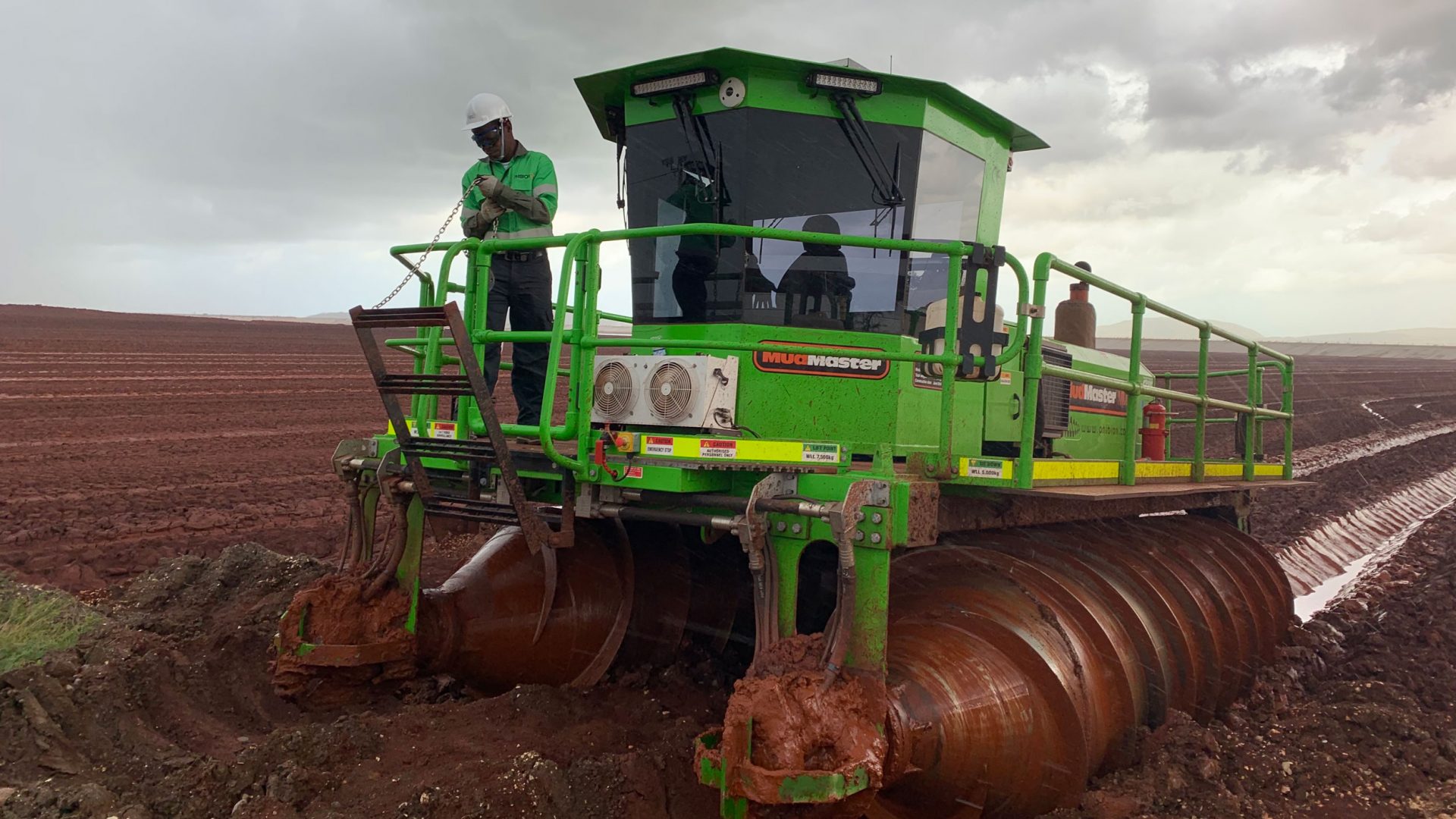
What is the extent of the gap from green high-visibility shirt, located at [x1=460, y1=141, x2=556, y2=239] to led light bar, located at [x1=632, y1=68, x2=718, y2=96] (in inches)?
26.4

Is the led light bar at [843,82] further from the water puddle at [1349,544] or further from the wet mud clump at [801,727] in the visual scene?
the water puddle at [1349,544]

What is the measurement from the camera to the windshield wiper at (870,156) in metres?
4.73

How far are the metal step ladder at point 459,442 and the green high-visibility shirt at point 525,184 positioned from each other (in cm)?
122

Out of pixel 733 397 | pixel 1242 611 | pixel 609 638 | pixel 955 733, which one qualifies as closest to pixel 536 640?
pixel 609 638

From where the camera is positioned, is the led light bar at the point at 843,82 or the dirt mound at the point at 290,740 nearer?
the dirt mound at the point at 290,740

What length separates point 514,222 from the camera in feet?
17.9

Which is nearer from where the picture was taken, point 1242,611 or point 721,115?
point 721,115

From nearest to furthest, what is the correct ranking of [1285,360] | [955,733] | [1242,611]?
[955,733] → [1242,611] → [1285,360]

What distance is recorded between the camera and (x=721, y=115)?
188 inches

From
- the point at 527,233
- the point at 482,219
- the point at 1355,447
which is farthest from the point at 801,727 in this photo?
the point at 1355,447

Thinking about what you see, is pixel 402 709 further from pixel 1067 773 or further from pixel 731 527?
pixel 1067 773

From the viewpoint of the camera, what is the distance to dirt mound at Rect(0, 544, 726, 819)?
3750 millimetres

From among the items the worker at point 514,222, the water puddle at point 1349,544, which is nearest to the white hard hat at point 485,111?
the worker at point 514,222

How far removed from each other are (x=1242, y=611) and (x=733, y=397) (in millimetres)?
4111
